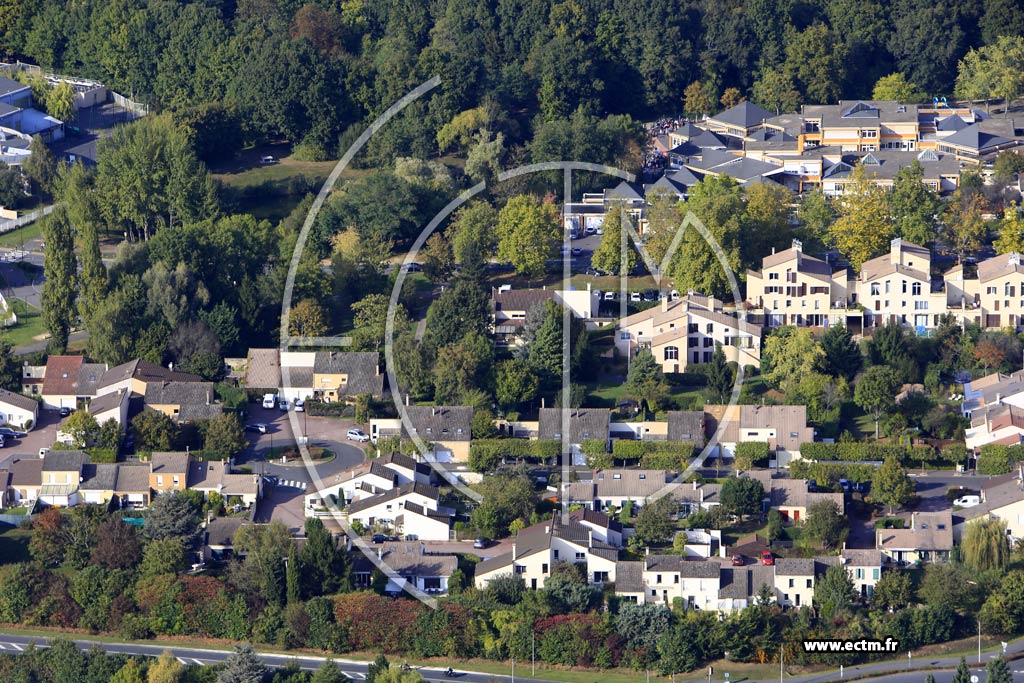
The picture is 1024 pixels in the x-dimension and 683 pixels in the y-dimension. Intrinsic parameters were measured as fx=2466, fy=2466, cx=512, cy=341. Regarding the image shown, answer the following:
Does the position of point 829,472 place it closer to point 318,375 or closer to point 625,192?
point 318,375

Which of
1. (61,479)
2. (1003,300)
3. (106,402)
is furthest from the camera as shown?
(1003,300)

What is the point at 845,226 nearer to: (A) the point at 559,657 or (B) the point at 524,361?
(B) the point at 524,361

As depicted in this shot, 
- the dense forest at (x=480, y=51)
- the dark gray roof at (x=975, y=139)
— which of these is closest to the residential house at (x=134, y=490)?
the dense forest at (x=480, y=51)

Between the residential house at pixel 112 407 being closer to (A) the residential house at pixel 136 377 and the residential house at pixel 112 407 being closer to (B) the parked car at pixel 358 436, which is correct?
(A) the residential house at pixel 136 377

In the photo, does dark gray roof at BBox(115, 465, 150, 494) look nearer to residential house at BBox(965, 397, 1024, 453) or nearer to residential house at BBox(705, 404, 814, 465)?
residential house at BBox(705, 404, 814, 465)

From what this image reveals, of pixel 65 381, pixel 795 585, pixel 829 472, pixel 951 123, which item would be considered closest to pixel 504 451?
pixel 829 472

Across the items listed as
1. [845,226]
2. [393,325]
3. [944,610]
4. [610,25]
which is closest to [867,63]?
[610,25]
